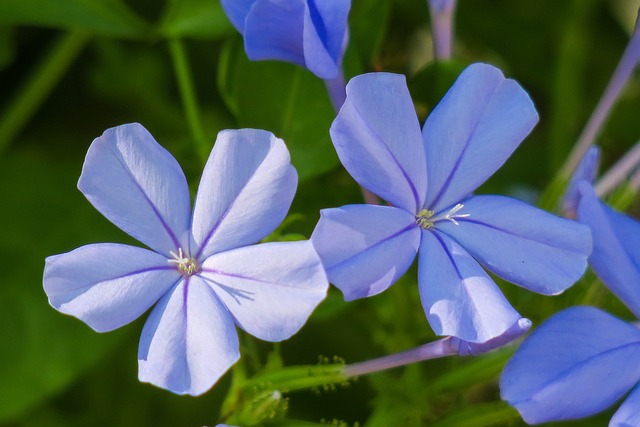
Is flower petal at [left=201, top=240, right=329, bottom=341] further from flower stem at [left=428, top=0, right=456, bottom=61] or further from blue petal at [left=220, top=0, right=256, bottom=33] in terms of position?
flower stem at [left=428, top=0, right=456, bottom=61]

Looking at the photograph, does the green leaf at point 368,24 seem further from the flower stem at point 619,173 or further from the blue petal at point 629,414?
the blue petal at point 629,414

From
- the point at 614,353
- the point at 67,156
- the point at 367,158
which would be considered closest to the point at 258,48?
the point at 367,158

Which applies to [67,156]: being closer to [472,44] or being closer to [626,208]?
[472,44]

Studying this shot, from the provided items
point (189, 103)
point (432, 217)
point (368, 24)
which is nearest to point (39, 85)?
point (189, 103)

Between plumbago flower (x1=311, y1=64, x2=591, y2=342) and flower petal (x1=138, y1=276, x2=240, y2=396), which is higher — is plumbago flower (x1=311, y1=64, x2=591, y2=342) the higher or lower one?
the higher one

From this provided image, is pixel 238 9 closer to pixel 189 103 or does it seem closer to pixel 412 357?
pixel 189 103

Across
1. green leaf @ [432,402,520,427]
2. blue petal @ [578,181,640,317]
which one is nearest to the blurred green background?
green leaf @ [432,402,520,427]
